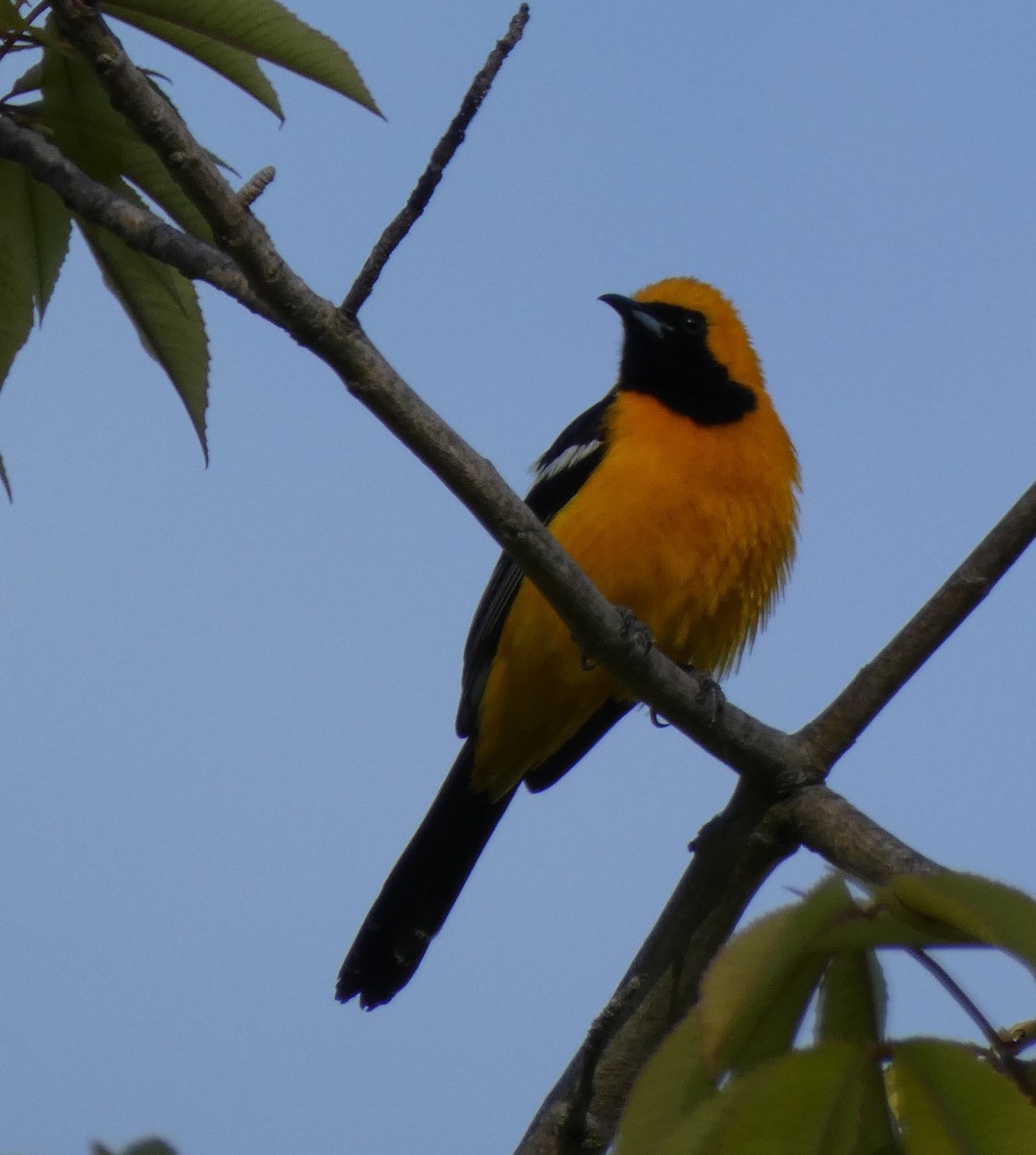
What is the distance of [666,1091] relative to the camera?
1.64 m

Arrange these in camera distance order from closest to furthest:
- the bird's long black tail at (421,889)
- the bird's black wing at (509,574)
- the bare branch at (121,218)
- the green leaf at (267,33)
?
the bare branch at (121,218), the green leaf at (267,33), the bird's long black tail at (421,889), the bird's black wing at (509,574)

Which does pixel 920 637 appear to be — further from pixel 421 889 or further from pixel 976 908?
pixel 421 889

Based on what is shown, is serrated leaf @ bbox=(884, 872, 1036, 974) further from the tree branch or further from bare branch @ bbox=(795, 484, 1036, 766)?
bare branch @ bbox=(795, 484, 1036, 766)

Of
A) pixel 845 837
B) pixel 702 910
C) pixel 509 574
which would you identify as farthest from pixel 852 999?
pixel 509 574

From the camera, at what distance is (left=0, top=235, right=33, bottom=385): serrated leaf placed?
2.74 meters

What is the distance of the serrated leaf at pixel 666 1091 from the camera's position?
1627 millimetres

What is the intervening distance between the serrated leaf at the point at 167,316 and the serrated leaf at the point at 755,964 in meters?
1.67

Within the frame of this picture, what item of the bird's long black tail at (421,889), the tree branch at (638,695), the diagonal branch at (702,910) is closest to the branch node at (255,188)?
the tree branch at (638,695)

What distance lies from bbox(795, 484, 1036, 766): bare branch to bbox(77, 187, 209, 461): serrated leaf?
4.53 ft

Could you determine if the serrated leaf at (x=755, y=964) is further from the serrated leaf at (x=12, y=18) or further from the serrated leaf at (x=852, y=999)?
the serrated leaf at (x=12, y=18)

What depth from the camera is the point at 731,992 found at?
1498 mm

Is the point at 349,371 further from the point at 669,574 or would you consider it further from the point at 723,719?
the point at 669,574

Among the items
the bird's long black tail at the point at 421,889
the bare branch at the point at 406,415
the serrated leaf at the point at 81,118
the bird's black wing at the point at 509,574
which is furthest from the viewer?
the bird's black wing at the point at 509,574

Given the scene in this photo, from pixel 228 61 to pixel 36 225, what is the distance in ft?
1.56
